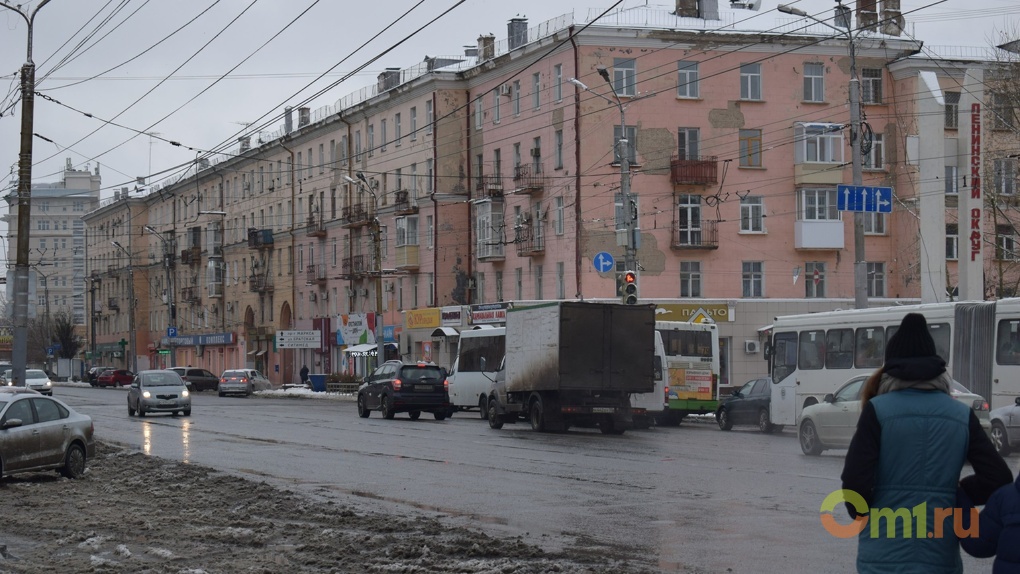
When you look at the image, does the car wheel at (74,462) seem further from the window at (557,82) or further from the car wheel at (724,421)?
the window at (557,82)

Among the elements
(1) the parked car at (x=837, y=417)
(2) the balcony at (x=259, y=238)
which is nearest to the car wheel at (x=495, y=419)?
(1) the parked car at (x=837, y=417)

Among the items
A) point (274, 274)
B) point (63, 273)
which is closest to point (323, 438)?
point (274, 274)

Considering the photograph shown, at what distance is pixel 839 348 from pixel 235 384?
44.9 metres

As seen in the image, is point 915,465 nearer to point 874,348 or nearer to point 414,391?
point 874,348

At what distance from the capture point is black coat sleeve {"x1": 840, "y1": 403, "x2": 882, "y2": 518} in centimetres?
526

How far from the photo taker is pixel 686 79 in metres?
54.5

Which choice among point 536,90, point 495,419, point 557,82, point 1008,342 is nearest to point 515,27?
point 536,90

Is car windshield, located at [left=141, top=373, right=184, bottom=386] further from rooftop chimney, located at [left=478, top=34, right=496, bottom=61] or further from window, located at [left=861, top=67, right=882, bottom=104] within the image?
window, located at [left=861, top=67, right=882, bottom=104]

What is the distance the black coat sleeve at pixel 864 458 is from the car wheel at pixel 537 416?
80.0ft

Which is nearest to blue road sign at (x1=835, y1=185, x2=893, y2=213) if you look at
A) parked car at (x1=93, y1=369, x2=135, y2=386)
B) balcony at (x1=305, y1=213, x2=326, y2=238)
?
balcony at (x1=305, y1=213, x2=326, y2=238)

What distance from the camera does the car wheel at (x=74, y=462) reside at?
18.5 metres

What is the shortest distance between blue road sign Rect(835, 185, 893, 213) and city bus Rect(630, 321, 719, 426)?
595 centimetres

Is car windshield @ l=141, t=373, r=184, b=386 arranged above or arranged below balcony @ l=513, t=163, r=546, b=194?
below

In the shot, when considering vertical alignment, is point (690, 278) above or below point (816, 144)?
below
